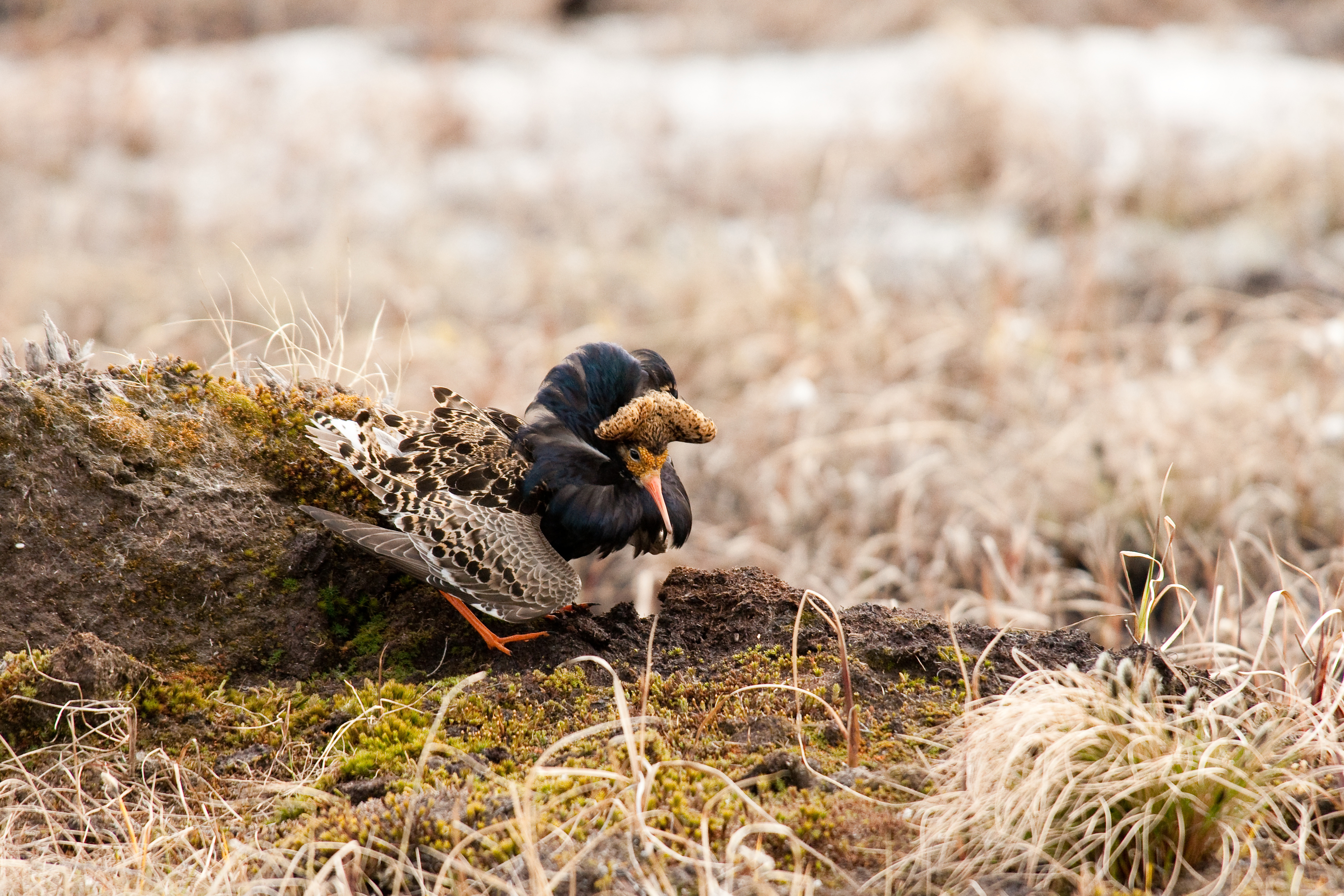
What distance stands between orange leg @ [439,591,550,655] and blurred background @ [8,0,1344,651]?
1.15 metres

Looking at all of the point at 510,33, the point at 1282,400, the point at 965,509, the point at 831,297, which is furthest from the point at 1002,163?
the point at 510,33

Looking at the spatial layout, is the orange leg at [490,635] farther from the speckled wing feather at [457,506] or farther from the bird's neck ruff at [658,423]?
the bird's neck ruff at [658,423]

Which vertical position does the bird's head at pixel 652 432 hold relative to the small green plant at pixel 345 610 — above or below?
above

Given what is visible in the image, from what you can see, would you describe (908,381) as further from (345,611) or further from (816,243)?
(345,611)

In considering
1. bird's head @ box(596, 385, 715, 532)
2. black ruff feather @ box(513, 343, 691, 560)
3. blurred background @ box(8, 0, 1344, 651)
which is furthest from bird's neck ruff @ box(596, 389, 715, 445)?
blurred background @ box(8, 0, 1344, 651)

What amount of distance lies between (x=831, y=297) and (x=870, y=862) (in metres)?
6.45

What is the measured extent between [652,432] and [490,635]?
85cm

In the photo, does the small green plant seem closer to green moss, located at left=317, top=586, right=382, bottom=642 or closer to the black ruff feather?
green moss, located at left=317, top=586, right=382, bottom=642

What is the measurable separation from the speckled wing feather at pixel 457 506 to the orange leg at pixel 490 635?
0.47 ft

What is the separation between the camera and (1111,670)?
2994 millimetres

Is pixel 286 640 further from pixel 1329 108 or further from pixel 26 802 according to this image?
pixel 1329 108

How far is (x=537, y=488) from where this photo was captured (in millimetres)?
3430

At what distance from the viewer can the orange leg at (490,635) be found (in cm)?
340

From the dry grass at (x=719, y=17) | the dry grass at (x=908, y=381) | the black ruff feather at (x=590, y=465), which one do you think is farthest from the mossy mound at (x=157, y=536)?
the dry grass at (x=719, y=17)
